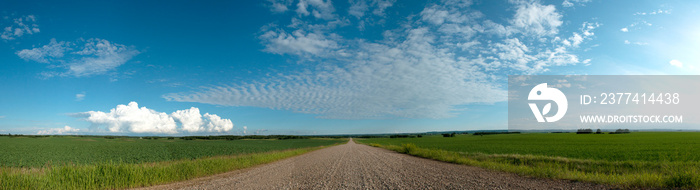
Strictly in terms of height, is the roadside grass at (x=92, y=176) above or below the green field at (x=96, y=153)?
above

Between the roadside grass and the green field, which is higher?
the roadside grass

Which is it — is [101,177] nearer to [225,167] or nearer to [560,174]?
[225,167]

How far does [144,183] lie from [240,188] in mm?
3895

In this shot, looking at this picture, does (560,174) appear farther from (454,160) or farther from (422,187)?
(454,160)

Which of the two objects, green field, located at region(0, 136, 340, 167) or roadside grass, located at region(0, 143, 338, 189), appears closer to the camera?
roadside grass, located at region(0, 143, 338, 189)

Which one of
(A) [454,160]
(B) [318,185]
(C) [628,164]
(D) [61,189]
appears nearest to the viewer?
(D) [61,189]

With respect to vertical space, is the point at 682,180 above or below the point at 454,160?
above

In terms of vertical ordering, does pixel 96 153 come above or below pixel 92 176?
below

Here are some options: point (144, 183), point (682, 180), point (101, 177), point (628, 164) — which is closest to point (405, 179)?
point (682, 180)

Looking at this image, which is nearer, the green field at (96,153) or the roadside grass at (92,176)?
the roadside grass at (92,176)

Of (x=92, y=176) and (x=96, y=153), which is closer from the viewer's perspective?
(x=92, y=176)

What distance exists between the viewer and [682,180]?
8852mm

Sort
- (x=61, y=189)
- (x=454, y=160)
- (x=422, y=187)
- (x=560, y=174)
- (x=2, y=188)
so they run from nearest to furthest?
(x=2, y=188) < (x=61, y=189) < (x=422, y=187) < (x=560, y=174) < (x=454, y=160)

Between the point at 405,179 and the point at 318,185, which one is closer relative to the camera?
the point at 318,185
